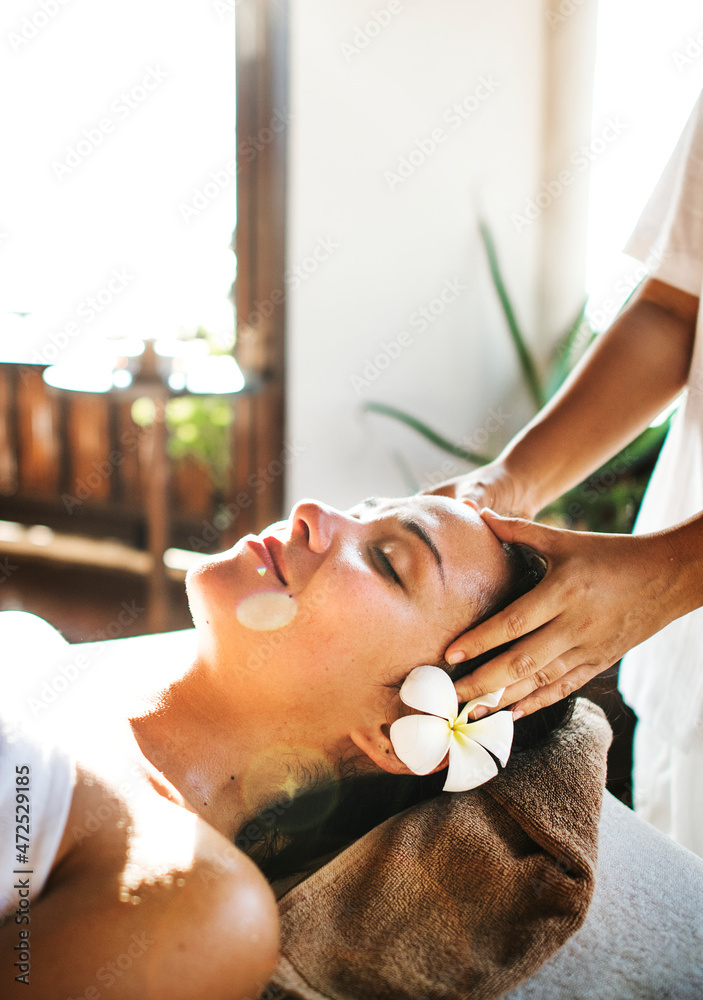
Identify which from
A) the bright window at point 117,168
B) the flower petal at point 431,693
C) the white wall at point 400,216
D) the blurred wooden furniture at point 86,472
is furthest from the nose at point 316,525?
the blurred wooden furniture at point 86,472

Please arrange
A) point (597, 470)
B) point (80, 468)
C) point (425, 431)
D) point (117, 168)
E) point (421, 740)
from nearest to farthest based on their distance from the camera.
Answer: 1. point (421, 740)
2. point (597, 470)
3. point (425, 431)
4. point (117, 168)
5. point (80, 468)

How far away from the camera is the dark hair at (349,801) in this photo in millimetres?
1168

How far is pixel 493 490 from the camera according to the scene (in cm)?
145

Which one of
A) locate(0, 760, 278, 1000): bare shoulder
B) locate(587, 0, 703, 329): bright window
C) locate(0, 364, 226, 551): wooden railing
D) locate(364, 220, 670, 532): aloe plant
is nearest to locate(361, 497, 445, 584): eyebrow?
locate(0, 760, 278, 1000): bare shoulder

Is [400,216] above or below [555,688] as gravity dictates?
above

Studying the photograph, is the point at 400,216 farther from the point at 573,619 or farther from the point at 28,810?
the point at 28,810

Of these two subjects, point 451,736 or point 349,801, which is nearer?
point 451,736

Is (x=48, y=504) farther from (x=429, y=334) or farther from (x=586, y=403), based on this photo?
(x=586, y=403)

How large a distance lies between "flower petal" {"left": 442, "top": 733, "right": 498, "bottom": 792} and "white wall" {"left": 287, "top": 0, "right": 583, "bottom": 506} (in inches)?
95.5

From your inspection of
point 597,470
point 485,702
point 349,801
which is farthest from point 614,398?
point 597,470

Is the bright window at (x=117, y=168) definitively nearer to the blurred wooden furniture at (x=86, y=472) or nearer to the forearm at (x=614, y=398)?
the blurred wooden furniture at (x=86, y=472)

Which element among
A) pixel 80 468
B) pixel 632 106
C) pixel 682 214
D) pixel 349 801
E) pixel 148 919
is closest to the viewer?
pixel 148 919

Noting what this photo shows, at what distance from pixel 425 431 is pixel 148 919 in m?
2.66

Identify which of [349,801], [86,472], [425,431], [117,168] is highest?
[117,168]
